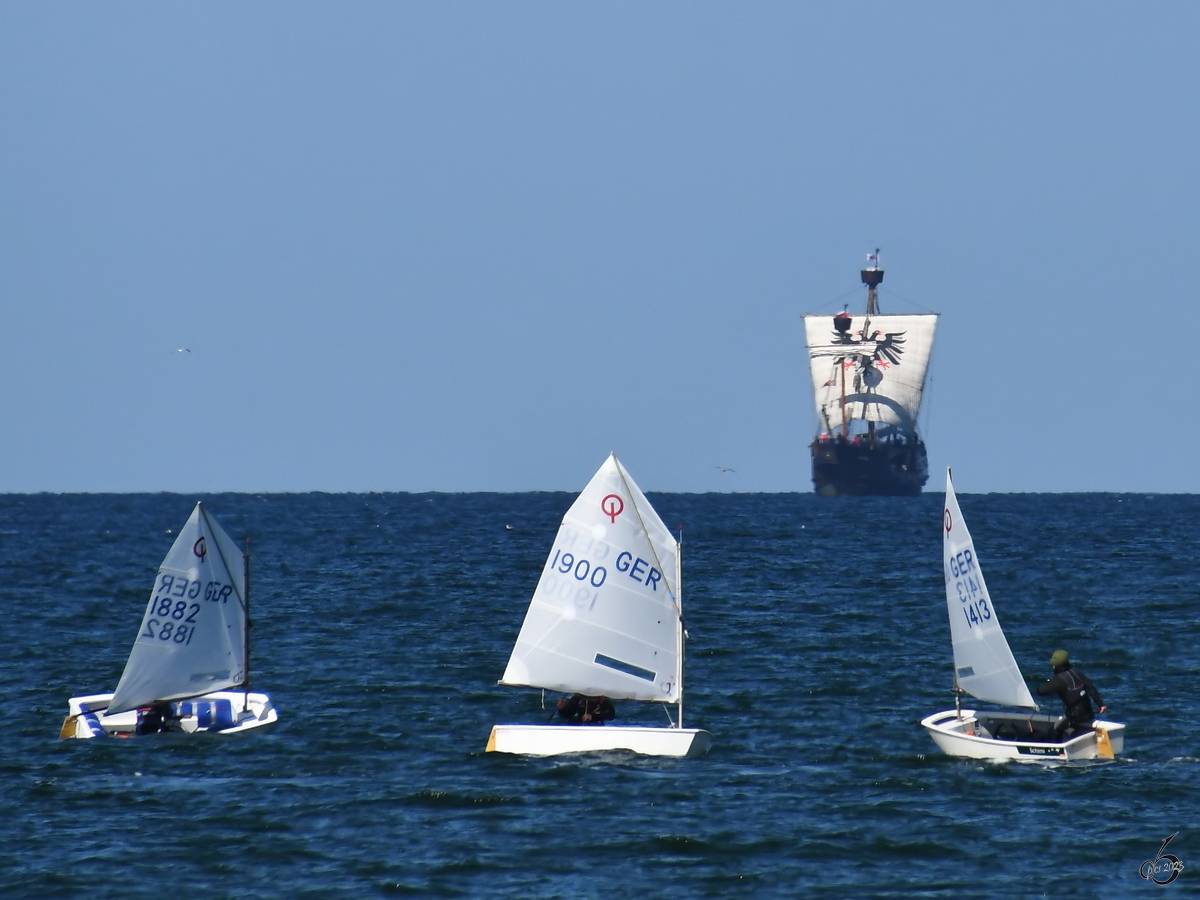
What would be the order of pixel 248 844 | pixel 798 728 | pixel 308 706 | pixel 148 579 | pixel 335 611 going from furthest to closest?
pixel 148 579 < pixel 335 611 < pixel 308 706 < pixel 798 728 < pixel 248 844

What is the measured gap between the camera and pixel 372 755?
97.5 ft

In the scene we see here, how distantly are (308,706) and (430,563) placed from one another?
46.8m

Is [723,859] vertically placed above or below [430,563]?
below

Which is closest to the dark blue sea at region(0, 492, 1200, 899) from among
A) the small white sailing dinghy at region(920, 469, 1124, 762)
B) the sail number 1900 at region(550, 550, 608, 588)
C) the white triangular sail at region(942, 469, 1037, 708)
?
the small white sailing dinghy at region(920, 469, 1124, 762)

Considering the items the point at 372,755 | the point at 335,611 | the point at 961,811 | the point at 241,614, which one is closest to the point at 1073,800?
the point at 961,811

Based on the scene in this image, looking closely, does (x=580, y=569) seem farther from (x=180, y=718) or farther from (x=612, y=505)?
(x=180, y=718)

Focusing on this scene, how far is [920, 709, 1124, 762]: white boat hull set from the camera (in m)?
27.9

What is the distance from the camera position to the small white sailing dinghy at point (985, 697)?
2809 cm

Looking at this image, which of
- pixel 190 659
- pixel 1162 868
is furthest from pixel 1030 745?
pixel 190 659

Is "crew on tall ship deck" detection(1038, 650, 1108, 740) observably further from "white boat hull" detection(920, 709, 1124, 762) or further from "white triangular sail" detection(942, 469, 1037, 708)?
"white triangular sail" detection(942, 469, 1037, 708)

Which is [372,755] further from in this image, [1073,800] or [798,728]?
[1073,800]

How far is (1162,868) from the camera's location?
21953mm

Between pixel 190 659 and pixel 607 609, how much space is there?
327 inches

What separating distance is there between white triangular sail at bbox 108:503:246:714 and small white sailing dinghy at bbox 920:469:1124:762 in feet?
44.2
